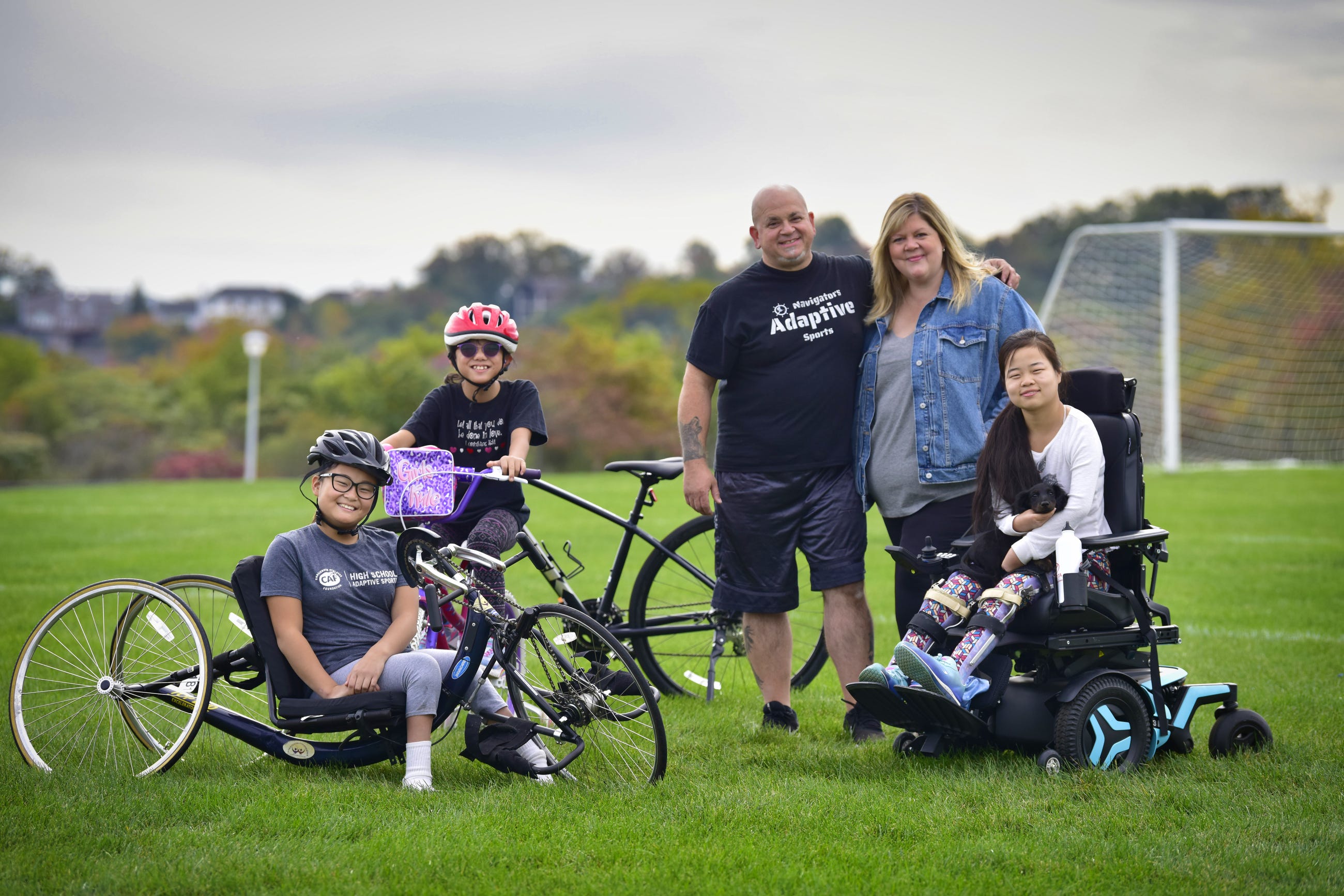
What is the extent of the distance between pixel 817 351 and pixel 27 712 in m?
3.54

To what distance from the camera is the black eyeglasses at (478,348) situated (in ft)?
15.8

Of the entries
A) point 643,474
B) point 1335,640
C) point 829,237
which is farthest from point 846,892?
point 829,237

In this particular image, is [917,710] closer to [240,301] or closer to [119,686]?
[119,686]

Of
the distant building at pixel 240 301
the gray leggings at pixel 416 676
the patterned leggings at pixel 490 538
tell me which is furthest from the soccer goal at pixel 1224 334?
the distant building at pixel 240 301

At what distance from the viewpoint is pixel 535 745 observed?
4164 millimetres

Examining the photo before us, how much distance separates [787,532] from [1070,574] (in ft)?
4.17

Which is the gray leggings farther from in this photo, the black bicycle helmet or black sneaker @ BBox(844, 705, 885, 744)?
black sneaker @ BBox(844, 705, 885, 744)

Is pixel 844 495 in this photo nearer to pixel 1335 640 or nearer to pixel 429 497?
pixel 429 497

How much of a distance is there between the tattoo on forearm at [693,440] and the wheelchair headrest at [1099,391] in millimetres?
1481

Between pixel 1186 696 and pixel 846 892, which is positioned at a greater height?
pixel 1186 696

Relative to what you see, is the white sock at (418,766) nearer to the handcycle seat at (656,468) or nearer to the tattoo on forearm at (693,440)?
the tattoo on forearm at (693,440)

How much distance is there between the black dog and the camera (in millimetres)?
4164

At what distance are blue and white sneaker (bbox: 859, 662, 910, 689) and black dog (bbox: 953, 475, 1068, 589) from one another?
46 centimetres

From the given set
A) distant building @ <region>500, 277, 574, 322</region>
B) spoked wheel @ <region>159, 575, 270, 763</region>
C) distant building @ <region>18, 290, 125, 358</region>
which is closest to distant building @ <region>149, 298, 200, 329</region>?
distant building @ <region>18, 290, 125, 358</region>
